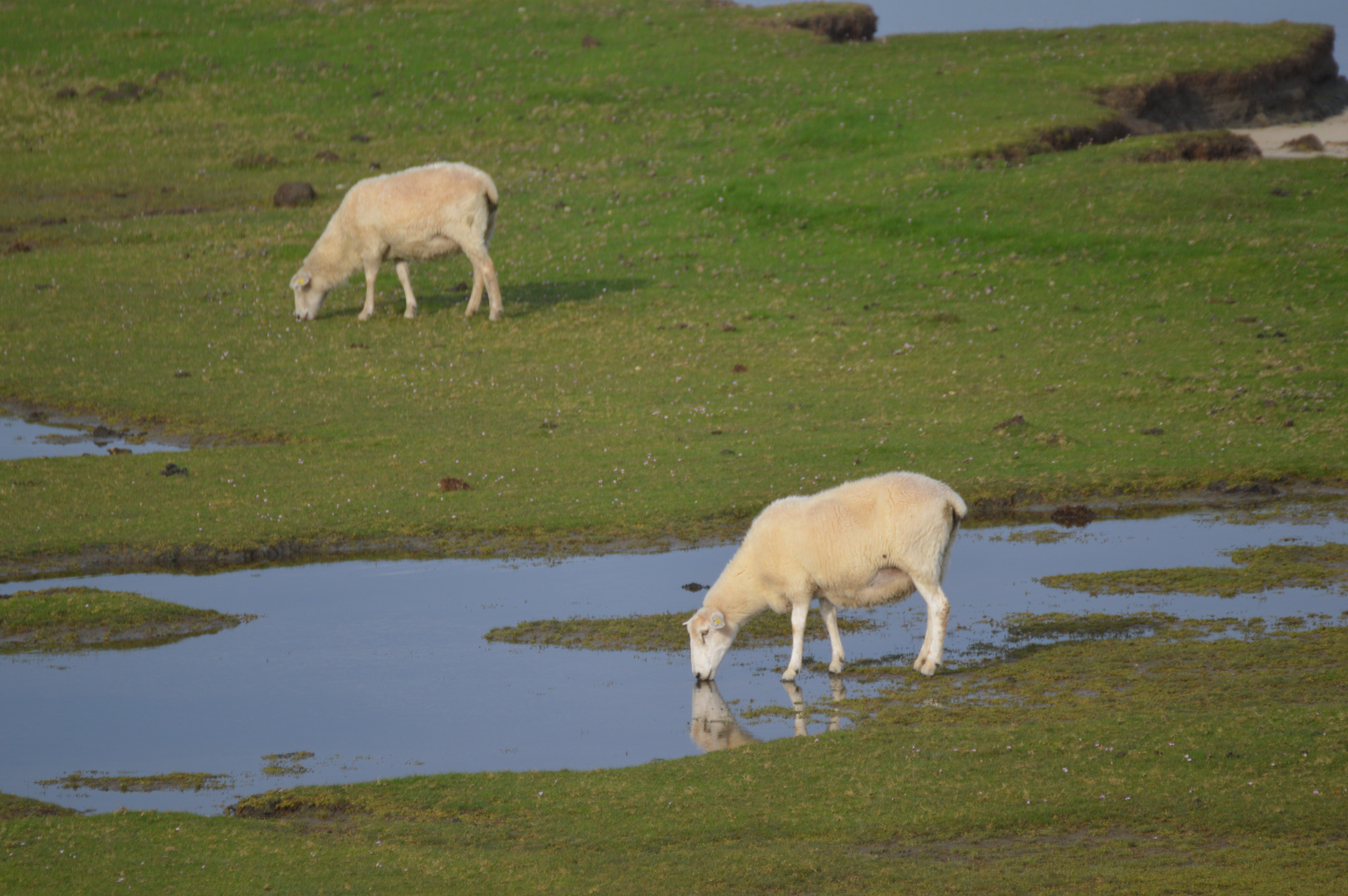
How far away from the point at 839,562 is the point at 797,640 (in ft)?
3.19

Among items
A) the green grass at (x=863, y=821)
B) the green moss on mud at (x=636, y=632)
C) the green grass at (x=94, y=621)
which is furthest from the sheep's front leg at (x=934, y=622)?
the green grass at (x=94, y=621)

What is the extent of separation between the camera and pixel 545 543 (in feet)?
62.6

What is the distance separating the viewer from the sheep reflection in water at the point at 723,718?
12305 mm

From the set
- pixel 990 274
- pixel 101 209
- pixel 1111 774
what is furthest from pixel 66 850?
pixel 101 209

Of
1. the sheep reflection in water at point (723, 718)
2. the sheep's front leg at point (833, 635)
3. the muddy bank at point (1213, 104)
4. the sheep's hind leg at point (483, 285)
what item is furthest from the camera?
the muddy bank at point (1213, 104)

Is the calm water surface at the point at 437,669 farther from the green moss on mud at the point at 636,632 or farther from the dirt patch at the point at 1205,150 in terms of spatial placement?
the dirt patch at the point at 1205,150

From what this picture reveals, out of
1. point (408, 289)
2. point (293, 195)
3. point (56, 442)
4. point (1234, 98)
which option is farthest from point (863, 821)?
point (1234, 98)

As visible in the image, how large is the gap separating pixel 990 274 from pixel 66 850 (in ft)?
88.3

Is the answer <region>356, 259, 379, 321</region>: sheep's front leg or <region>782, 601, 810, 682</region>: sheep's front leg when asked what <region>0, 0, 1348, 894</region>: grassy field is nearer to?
<region>356, 259, 379, 321</region>: sheep's front leg

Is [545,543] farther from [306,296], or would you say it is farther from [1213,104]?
[1213,104]

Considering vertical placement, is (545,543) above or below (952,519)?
below

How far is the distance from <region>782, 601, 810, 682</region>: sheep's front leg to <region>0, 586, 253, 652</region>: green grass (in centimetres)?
726

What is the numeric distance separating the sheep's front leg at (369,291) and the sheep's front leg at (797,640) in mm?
19932

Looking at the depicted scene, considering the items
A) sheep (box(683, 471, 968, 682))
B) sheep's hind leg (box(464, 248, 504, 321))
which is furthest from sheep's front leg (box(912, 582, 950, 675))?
sheep's hind leg (box(464, 248, 504, 321))
